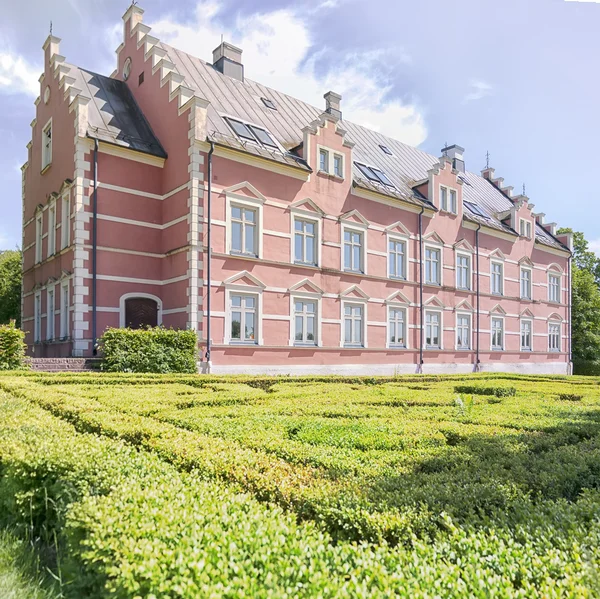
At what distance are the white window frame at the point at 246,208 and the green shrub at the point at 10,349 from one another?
7320 mm

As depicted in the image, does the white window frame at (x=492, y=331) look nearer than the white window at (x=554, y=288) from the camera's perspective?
Yes

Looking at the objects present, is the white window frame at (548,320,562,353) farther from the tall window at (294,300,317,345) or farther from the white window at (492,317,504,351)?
the tall window at (294,300,317,345)

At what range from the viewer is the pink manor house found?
18.0m

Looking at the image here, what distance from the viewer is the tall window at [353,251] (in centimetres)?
2266

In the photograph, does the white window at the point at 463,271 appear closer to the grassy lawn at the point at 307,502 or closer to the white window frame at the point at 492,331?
the white window frame at the point at 492,331

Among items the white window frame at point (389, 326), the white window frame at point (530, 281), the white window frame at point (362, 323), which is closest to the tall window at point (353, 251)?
the white window frame at point (362, 323)

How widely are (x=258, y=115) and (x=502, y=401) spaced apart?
1732 cm

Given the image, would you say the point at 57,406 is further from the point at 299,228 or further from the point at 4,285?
the point at 4,285

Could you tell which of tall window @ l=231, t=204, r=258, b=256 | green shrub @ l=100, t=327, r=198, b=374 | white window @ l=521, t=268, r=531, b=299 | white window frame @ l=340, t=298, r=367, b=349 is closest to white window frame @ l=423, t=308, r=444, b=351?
white window frame @ l=340, t=298, r=367, b=349

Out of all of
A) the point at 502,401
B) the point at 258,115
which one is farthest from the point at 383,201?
the point at 502,401

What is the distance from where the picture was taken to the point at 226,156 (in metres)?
18.5

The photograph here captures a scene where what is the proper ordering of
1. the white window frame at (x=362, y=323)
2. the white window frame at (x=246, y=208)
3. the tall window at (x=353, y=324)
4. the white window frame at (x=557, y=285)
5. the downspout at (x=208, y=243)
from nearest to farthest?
the downspout at (x=208, y=243) < the white window frame at (x=246, y=208) < the white window frame at (x=362, y=323) < the tall window at (x=353, y=324) < the white window frame at (x=557, y=285)

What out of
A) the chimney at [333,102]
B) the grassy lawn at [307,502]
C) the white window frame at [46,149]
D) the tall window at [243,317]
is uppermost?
the chimney at [333,102]

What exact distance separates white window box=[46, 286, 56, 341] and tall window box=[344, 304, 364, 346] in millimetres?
11877
